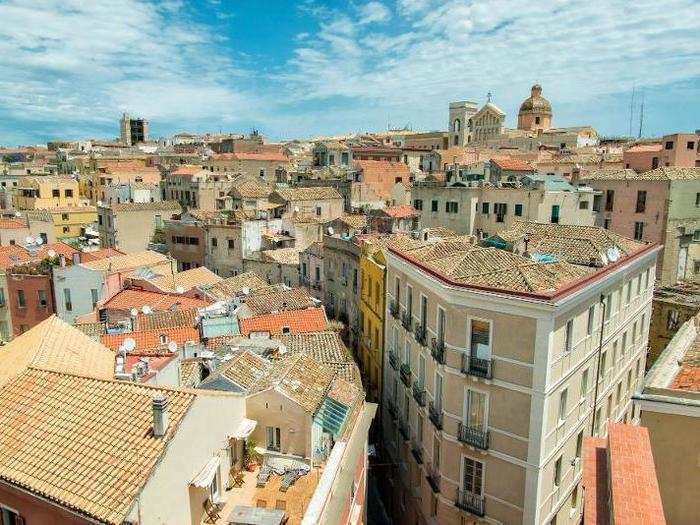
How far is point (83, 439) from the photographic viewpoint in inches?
483

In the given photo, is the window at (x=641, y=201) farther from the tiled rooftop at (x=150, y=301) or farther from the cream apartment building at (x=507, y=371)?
the tiled rooftop at (x=150, y=301)

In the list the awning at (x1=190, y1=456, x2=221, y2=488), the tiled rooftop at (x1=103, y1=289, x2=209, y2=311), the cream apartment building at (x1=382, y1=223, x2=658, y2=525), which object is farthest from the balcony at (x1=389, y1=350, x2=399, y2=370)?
the awning at (x1=190, y1=456, x2=221, y2=488)

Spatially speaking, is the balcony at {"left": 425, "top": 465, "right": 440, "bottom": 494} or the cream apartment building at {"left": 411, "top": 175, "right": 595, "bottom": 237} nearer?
the balcony at {"left": 425, "top": 465, "right": 440, "bottom": 494}

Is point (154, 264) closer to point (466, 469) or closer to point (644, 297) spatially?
point (466, 469)

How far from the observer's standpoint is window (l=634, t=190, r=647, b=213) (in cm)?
4288

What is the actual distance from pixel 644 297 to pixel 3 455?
96.7 feet

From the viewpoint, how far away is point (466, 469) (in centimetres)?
2161

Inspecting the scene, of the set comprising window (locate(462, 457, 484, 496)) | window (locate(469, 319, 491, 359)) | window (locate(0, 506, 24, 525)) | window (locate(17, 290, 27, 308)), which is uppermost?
window (locate(469, 319, 491, 359))

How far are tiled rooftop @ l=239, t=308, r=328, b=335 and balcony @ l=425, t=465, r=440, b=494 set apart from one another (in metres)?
11.1

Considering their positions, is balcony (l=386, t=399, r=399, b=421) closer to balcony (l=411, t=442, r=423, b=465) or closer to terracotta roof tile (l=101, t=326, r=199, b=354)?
balcony (l=411, t=442, r=423, b=465)

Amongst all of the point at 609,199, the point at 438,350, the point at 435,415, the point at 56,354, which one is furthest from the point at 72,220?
the point at 609,199

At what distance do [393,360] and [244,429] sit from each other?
13.7m

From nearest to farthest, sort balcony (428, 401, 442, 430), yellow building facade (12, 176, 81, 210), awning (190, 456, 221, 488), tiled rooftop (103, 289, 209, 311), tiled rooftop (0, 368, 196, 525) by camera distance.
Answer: tiled rooftop (0, 368, 196, 525) < awning (190, 456, 221, 488) < balcony (428, 401, 442, 430) < tiled rooftop (103, 289, 209, 311) < yellow building facade (12, 176, 81, 210)

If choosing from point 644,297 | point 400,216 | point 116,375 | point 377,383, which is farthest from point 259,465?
point 400,216
